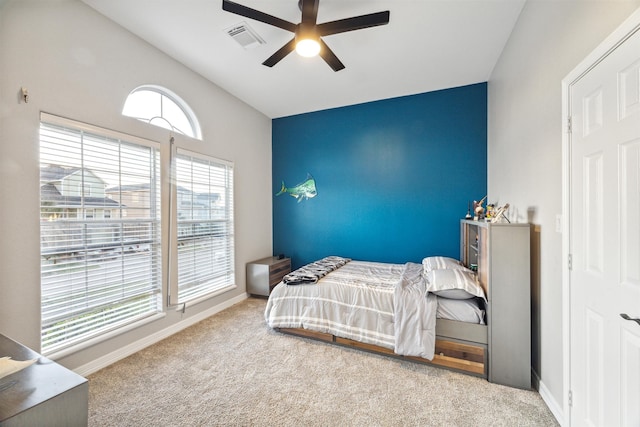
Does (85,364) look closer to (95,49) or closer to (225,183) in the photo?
(225,183)

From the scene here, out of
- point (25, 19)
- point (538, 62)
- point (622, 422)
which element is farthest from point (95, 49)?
point (622, 422)

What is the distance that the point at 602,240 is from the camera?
4.12 ft

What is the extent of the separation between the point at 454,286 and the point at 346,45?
2540 mm

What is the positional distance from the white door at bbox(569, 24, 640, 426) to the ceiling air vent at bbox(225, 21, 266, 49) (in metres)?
2.48

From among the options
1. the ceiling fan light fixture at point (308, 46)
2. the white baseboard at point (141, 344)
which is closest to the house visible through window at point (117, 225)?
the white baseboard at point (141, 344)

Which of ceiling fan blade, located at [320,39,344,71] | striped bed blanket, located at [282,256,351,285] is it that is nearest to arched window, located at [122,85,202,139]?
ceiling fan blade, located at [320,39,344,71]

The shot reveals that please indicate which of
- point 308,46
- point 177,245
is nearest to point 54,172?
point 177,245

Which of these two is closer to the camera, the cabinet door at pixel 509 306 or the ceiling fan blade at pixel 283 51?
the cabinet door at pixel 509 306

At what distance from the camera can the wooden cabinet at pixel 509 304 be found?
1.92 meters

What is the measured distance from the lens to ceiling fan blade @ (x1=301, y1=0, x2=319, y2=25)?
6.30 ft

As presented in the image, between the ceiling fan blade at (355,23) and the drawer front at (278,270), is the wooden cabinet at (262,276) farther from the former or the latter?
the ceiling fan blade at (355,23)

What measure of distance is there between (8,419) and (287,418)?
131cm

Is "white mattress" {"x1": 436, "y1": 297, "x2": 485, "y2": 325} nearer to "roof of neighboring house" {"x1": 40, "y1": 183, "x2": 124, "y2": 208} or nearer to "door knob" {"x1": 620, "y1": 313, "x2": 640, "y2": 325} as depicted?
"door knob" {"x1": 620, "y1": 313, "x2": 640, "y2": 325}

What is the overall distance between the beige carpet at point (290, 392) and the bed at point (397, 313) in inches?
5.2
